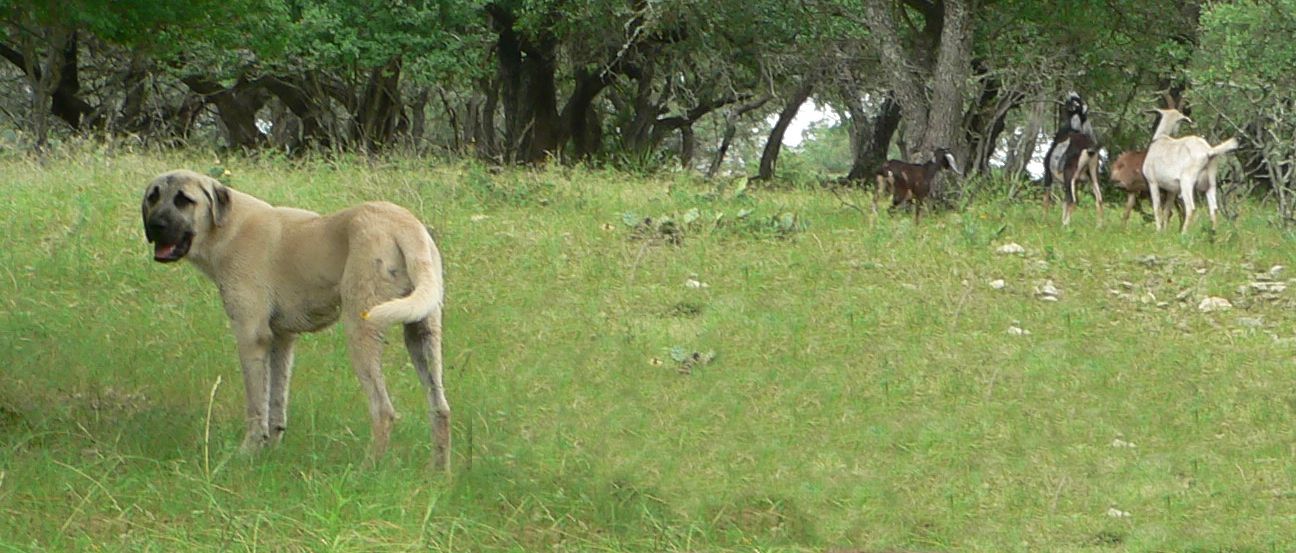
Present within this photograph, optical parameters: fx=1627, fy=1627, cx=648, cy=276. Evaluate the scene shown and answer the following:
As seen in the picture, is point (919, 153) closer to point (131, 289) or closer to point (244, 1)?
point (244, 1)

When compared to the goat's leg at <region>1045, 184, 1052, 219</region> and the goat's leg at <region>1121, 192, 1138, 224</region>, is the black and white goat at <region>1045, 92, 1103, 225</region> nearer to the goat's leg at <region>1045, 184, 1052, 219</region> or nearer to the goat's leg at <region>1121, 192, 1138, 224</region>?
the goat's leg at <region>1045, 184, 1052, 219</region>

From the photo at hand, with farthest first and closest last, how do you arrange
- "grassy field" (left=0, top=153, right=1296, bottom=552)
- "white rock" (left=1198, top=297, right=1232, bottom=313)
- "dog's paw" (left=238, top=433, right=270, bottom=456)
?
"white rock" (left=1198, top=297, right=1232, bottom=313) < "dog's paw" (left=238, top=433, right=270, bottom=456) < "grassy field" (left=0, top=153, right=1296, bottom=552)

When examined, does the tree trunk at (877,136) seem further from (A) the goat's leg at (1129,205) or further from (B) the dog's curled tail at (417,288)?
(B) the dog's curled tail at (417,288)

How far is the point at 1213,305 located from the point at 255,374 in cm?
714

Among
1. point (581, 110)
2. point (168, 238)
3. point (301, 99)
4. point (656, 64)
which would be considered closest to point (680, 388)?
point (168, 238)

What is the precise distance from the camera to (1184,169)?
46.8 feet

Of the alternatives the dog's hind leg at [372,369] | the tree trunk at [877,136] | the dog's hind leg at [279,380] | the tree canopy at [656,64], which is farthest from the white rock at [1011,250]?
the tree trunk at [877,136]

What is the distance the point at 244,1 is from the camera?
1653 cm

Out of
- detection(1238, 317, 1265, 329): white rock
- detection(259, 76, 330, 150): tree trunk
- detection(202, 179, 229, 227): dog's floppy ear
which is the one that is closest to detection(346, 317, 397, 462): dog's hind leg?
detection(202, 179, 229, 227): dog's floppy ear

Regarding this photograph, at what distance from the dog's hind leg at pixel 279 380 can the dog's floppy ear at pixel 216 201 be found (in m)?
0.58

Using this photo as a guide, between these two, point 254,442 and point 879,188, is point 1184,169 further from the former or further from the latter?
point 254,442

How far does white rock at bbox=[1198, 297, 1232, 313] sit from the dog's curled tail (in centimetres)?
647

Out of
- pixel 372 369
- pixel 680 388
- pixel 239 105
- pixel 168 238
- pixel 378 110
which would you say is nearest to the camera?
pixel 372 369

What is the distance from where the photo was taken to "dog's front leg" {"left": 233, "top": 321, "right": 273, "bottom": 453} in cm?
709
